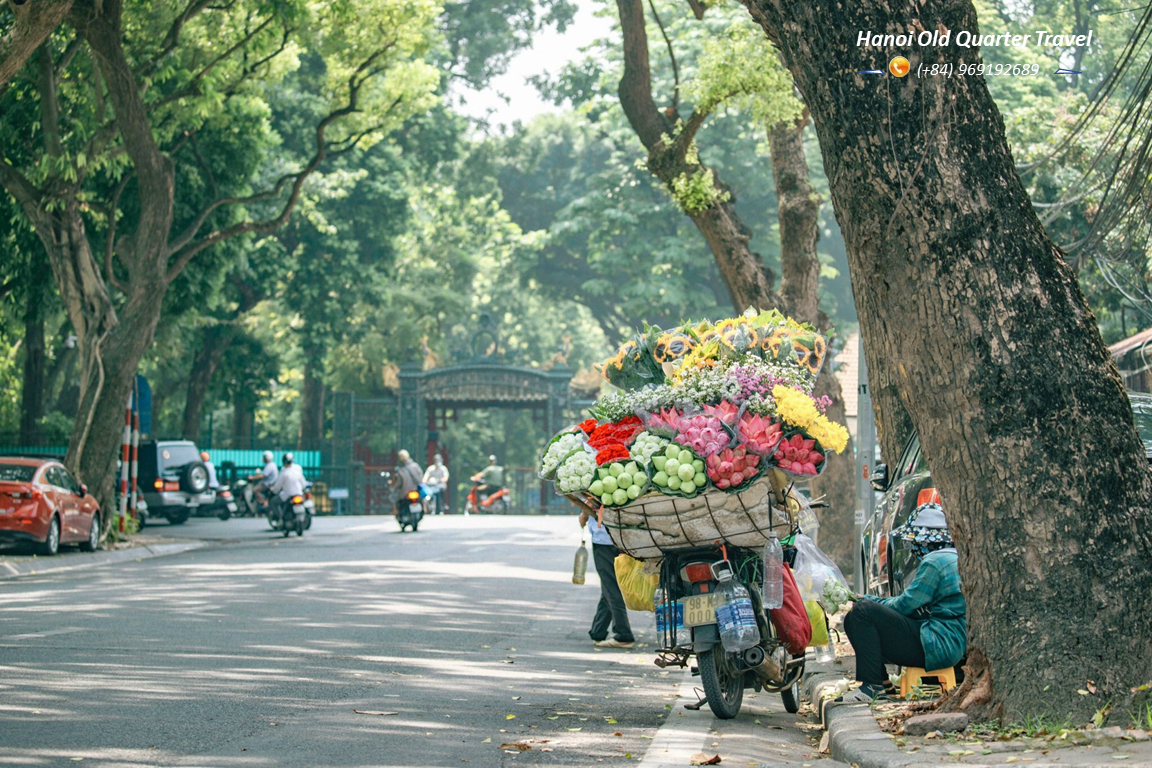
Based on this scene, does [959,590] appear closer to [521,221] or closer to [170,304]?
[170,304]

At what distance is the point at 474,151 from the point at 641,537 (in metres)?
43.0

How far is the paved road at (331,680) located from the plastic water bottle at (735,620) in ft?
1.63

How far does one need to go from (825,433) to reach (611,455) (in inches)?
46.8

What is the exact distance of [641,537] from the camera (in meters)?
7.54

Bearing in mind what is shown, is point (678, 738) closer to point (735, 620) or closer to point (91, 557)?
point (735, 620)

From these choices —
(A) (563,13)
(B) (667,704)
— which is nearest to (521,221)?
(A) (563,13)

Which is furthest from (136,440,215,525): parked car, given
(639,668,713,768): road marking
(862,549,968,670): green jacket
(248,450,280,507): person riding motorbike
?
(862,549,968,670): green jacket

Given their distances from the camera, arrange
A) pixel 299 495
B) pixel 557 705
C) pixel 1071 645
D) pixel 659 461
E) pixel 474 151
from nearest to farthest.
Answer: pixel 1071 645 → pixel 659 461 → pixel 557 705 → pixel 299 495 → pixel 474 151

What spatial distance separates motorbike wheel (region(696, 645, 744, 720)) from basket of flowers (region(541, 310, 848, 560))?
2.17ft

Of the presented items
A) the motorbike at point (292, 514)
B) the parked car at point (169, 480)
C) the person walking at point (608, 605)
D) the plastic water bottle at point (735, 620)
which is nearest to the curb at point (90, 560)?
the motorbike at point (292, 514)

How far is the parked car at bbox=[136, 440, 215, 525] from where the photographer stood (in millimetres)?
30578

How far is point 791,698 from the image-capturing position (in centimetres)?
851

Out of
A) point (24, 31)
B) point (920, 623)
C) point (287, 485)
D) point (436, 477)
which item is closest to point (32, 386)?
point (287, 485)

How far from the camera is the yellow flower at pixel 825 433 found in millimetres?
7469
